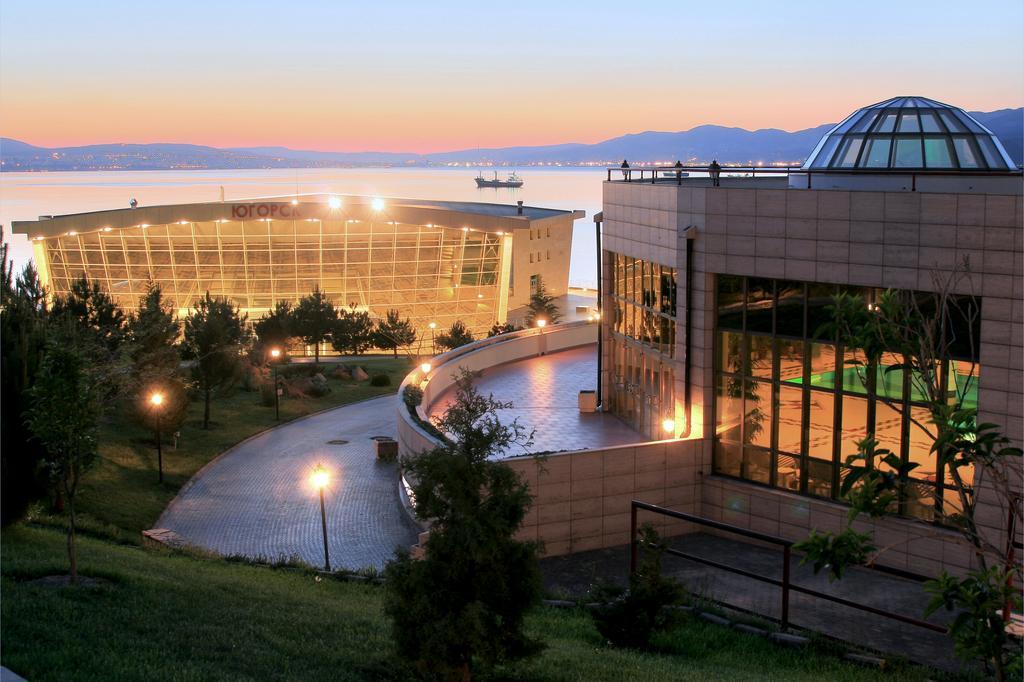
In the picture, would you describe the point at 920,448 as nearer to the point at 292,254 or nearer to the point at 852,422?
the point at 852,422

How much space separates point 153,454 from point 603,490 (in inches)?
573

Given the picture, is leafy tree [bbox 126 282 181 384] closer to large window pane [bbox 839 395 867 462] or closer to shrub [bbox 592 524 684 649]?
shrub [bbox 592 524 684 649]

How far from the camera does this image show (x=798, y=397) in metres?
18.5

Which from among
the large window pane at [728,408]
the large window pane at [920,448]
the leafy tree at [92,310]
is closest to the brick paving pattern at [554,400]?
the large window pane at [728,408]

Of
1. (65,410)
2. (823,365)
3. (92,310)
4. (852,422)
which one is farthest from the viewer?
(92,310)

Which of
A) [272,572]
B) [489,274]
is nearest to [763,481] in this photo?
[272,572]

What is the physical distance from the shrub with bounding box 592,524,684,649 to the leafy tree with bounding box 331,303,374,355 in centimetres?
3918

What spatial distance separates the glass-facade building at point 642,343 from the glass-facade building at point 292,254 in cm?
4181

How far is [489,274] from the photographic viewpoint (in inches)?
2803

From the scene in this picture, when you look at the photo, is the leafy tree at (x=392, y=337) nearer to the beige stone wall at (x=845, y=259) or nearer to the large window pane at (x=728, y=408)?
the beige stone wall at (x=845, y=259)

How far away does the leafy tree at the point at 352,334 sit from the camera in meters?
52.2

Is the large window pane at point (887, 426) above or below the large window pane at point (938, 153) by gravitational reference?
below

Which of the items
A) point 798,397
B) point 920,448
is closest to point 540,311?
point 798,397

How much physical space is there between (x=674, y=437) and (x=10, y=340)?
12.5 metres
